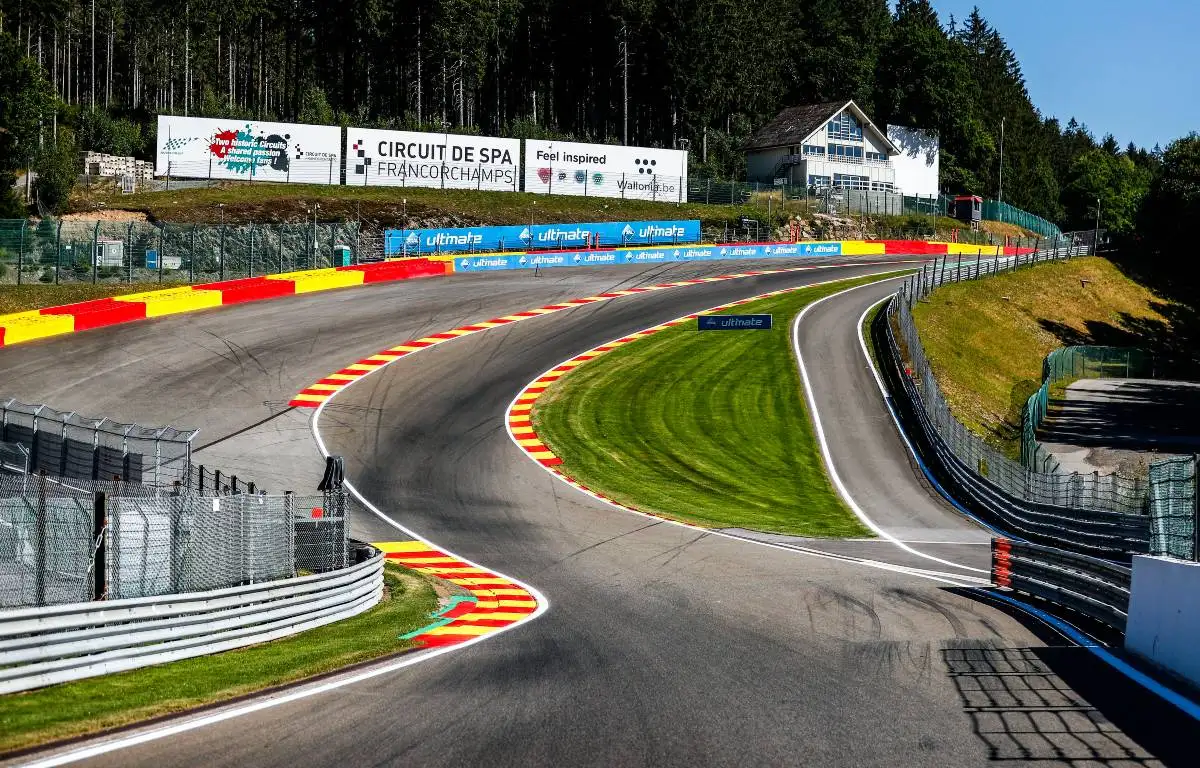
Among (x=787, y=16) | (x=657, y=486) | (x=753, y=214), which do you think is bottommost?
(x=657, y=486)

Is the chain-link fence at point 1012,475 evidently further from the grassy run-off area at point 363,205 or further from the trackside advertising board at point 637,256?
the grassy run-off area at point 363,205

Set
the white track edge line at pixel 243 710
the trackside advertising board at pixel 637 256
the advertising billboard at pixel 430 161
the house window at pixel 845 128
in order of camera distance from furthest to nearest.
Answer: the house window at pixel 845 128 < the advertising billboard at pixel 430 161 < the trackside advertising board at pixel 637 256 < the white track edge line at pixel 243 710

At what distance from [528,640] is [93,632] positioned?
4964mm

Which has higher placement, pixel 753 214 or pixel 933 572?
pixel 753 214

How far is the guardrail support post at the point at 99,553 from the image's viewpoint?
12.6m

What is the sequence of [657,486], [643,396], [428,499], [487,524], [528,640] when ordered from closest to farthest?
[528,640] < [487,524] < [428,499] < [657,486] < [643,396]

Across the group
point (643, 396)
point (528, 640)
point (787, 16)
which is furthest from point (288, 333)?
point (787, 16)

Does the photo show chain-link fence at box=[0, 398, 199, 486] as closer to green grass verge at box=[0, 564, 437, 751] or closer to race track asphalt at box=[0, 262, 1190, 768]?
race track asphalt at box=[0, 262, 1190, 768]

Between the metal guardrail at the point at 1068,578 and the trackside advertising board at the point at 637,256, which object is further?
the trackside advertising board at the point at 637,256

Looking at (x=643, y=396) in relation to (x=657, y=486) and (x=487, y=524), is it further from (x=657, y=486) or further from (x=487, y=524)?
(x=487, y=524)

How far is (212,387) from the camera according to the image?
118 ft

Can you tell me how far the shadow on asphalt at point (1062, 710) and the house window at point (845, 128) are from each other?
93.7 meters

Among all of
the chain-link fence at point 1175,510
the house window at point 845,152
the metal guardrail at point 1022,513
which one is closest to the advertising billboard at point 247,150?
the metal guardrail at point 1022,513

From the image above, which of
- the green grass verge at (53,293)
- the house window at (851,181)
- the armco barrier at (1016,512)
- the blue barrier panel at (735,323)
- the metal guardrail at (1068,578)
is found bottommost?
the armco barrier at (1016,512)
